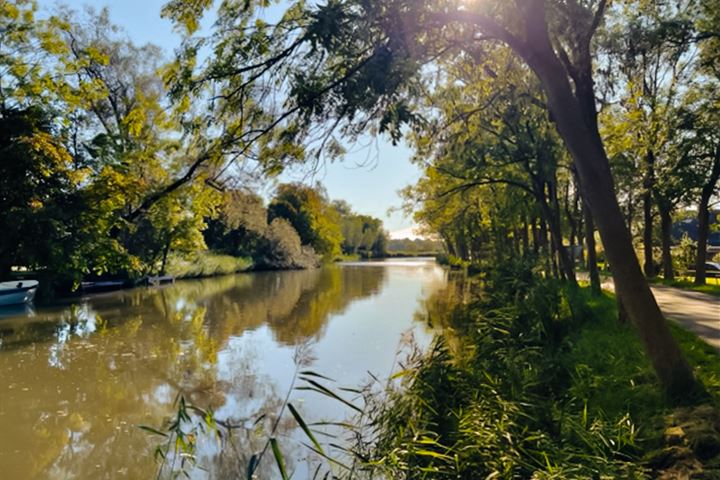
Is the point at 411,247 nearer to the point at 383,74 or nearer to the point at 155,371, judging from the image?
the point at 155,371

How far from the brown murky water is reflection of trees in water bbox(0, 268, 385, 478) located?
0.02 meters

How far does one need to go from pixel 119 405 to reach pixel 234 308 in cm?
1096

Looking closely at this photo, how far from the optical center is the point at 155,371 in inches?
362

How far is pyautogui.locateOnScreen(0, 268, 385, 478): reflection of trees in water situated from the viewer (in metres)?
5.58

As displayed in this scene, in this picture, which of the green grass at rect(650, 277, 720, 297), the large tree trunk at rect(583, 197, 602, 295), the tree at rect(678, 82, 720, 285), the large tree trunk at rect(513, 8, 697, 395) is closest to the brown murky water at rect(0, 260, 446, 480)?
the large tree trunk at rect(513, 8, 697, 395)

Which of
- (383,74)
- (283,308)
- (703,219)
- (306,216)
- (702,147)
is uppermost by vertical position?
(306,216)

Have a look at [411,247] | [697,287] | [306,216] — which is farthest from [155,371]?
[411,247]

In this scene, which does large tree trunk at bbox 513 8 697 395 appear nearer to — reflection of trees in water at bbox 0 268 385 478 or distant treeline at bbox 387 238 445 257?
reflection of trees in water at bbox 0 268 385 478

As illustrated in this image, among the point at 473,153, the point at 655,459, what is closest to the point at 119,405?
the point at 655,459

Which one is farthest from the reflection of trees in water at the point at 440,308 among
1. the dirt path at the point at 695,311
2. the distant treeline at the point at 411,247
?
the distant treeline at the point at 411,247

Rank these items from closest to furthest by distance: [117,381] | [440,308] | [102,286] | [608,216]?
1. [608,216]
2. [117,381]
3. [440,308]
4. [102,286]

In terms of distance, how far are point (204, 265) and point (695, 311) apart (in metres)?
31.0

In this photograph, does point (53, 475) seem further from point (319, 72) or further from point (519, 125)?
point (519, 125)

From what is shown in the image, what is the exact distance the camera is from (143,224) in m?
26.4
